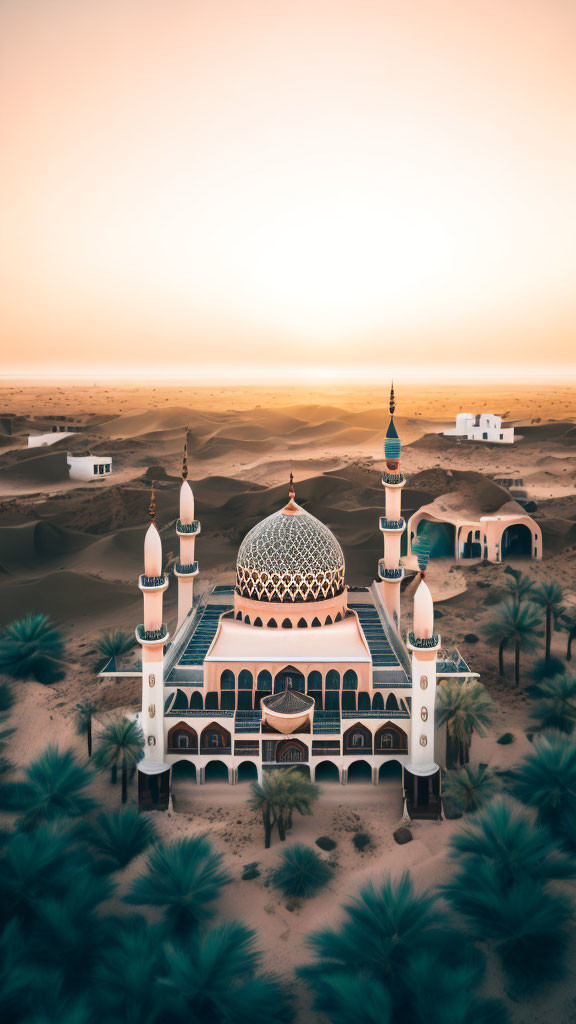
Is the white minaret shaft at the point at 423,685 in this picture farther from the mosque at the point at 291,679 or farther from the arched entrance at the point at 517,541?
the arched entrance at the point at 517,541

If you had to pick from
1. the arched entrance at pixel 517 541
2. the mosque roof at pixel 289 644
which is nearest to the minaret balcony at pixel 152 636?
the mosque roof at pixel 289 644

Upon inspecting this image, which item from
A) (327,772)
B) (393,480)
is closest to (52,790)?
(327,772)

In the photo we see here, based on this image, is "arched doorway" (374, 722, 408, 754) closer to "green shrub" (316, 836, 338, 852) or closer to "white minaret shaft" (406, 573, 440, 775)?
"white minaret shaft" (406, 573, 440, 775)

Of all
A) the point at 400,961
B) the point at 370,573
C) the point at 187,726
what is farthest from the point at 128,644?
the point at 370,573

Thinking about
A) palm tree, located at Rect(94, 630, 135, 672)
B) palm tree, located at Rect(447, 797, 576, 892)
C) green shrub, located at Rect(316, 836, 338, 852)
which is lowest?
green shrub, located at Rect(316, 836, 338, 852)

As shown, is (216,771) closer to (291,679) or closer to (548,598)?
(291,679)

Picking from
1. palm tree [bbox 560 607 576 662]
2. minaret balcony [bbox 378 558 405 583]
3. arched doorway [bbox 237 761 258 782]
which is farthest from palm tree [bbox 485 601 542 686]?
arched doorway [bbox 237 761 258 782]
